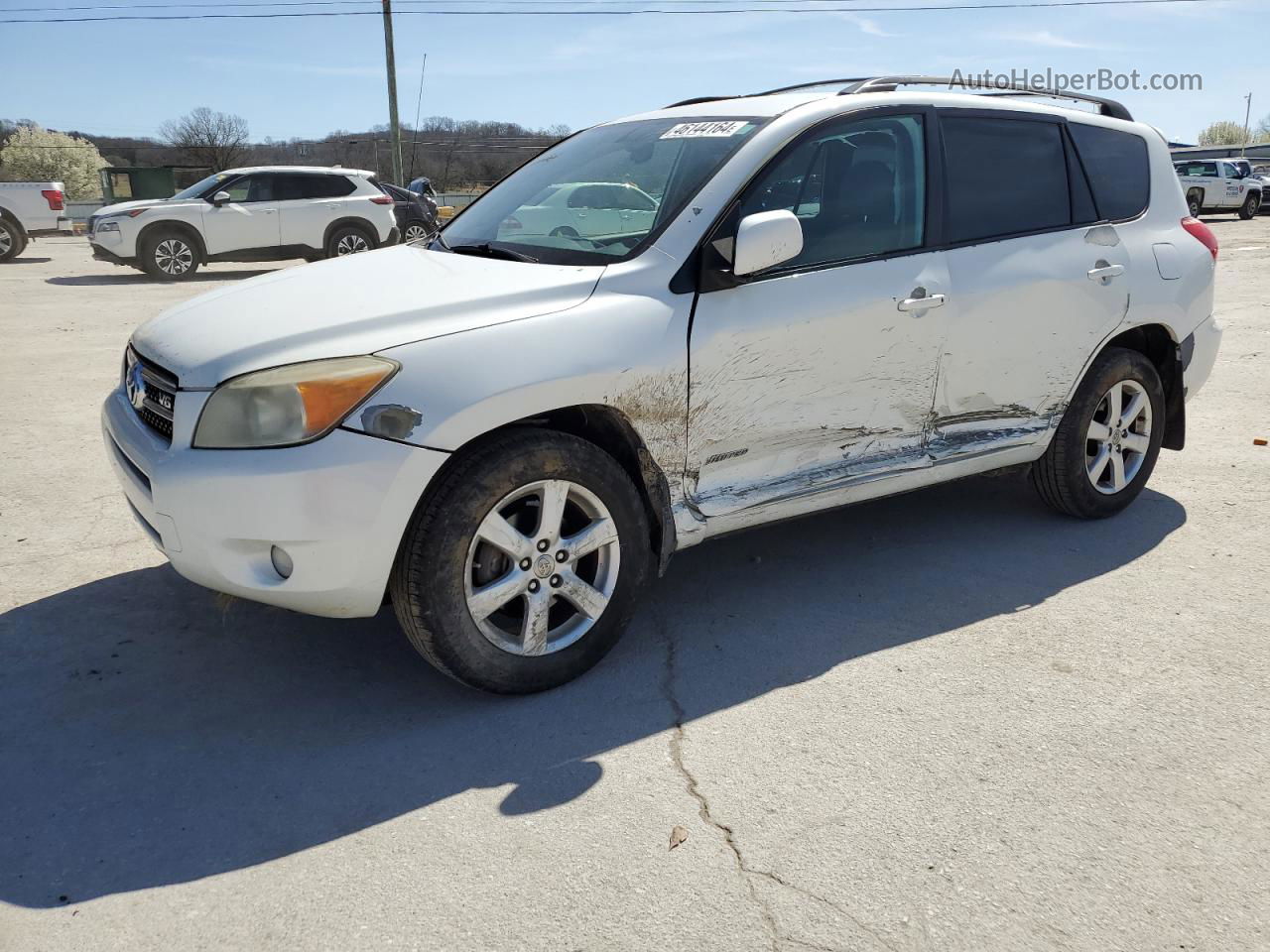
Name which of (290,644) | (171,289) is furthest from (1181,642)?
(171,289)

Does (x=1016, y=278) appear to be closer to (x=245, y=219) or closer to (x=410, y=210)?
(x=245, y=219)

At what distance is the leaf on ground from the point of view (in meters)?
2.68

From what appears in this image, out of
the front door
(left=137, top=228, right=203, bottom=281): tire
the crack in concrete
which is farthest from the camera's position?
(left=137, top=228, right=203, bottom=281): tire

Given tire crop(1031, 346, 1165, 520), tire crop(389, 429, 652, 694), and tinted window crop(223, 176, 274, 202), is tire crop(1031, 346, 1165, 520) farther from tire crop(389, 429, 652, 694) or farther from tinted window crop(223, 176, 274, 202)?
tinted window crop(223, 176, 274, 202)

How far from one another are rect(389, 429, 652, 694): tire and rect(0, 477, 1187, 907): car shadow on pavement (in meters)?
0.16

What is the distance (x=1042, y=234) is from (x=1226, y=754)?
2.24 meters

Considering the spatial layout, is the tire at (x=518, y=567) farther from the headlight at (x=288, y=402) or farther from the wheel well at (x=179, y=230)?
the wheel well at (x=179, y=230)

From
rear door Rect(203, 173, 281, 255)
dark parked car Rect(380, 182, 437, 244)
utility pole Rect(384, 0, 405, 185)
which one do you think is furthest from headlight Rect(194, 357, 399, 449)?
utility pole Rect(384, 0, 405, 185)

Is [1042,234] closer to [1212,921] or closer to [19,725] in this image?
[1212,921]

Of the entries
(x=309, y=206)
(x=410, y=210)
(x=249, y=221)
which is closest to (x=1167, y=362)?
(x=309, y=206)

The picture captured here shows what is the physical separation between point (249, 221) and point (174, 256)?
1.19 meters

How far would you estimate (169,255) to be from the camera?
52.6 ft

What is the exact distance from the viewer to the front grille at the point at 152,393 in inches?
129


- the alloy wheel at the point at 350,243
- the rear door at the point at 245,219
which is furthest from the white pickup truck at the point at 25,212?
the alloy wheel at the point at 350,243
